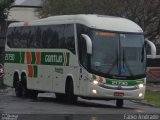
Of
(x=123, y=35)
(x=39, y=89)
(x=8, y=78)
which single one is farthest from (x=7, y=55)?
(x=123, y=35)

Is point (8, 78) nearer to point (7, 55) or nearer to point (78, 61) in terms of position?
point (7, 55)

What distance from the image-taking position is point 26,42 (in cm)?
3148

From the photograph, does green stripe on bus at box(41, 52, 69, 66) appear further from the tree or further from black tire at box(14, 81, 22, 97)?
the tree

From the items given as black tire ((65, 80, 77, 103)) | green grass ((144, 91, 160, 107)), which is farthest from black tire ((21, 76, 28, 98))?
green grass ((144, 91, 160, 107))

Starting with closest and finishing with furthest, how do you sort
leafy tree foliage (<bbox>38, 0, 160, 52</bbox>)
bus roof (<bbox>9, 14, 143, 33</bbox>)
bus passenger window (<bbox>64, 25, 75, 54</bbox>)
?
1. bus roof (<bbox>9, 14, 143, 33</bbox>)
2. bus passenger window (<bbox>64, 25, 75, 54</bbox>)
3. leafy tree foliage (<bbox>38, 0, 160, 52</bbox>)

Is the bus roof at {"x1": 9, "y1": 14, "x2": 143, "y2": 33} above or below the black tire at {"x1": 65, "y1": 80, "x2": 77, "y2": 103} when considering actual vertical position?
above

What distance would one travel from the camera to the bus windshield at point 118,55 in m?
25.2

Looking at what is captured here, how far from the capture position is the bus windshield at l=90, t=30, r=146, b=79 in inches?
992

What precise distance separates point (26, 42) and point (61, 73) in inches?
184

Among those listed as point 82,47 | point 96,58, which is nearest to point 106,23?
point 82,47

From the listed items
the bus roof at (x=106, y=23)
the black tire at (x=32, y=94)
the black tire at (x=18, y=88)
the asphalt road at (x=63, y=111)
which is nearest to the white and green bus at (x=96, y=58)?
the bus roof at (x=106, y=23)

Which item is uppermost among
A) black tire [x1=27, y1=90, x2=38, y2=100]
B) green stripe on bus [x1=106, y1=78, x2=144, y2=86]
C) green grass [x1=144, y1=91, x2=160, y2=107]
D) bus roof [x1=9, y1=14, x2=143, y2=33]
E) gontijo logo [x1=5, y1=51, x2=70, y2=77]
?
bus roof [x1=9, y1=14, x2=143, y2=33]

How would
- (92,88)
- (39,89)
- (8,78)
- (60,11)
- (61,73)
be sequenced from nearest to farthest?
(92,88) → (61,73) → (39,89) → (8,78) → (60,11)

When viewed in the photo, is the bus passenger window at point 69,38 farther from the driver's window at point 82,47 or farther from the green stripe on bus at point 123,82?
the green stripe on bus at point 123,82
